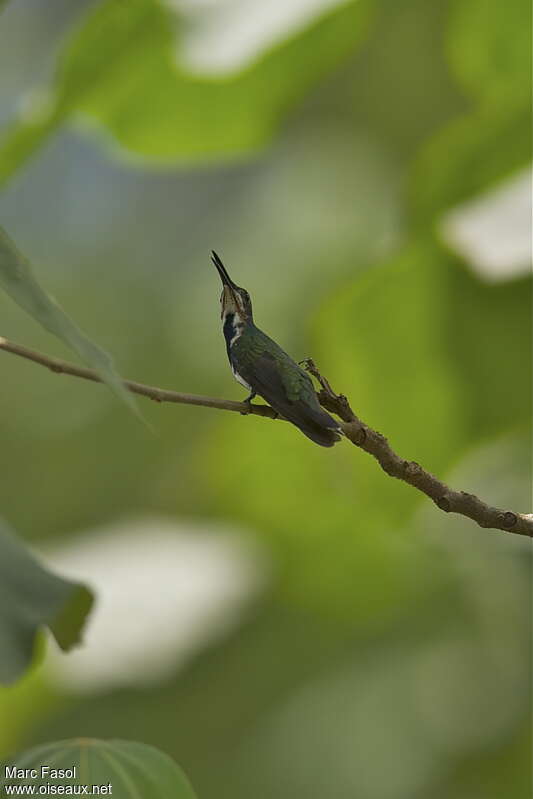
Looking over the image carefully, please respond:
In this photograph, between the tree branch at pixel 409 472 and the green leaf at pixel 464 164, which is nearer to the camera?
the tree branch at pixel 409 472

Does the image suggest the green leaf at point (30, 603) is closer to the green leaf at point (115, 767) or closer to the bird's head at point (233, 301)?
the green leaf at point (115, 767)

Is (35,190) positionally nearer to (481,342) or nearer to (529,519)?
(481,342)

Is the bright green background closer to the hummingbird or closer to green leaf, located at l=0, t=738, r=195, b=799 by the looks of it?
the hummingbird

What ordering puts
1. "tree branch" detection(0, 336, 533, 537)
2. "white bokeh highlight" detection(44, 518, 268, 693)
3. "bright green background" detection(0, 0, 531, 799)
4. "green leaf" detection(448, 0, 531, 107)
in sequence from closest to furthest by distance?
1. "tree branch" detection(0, 336, 533, 537)
2. "green leaf" detection(448, 0, 531, 107)
3. "bright green background" detection(0, 0, 531, 799)
4. "white bokeh highlight" detection(44, 518, 268, 693)

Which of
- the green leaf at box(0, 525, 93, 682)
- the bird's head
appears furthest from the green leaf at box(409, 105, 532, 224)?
the green leaf at box(0, 525, 93, 682)

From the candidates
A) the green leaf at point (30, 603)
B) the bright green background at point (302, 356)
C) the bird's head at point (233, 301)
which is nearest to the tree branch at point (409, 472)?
the bright green background at point (302, 356)

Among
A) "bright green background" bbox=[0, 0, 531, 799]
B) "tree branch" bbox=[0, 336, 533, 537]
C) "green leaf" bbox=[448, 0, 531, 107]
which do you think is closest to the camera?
"tree branch" bbox=[0, 336, 533, 537]

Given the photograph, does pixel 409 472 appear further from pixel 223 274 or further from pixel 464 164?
pixel 464 164
